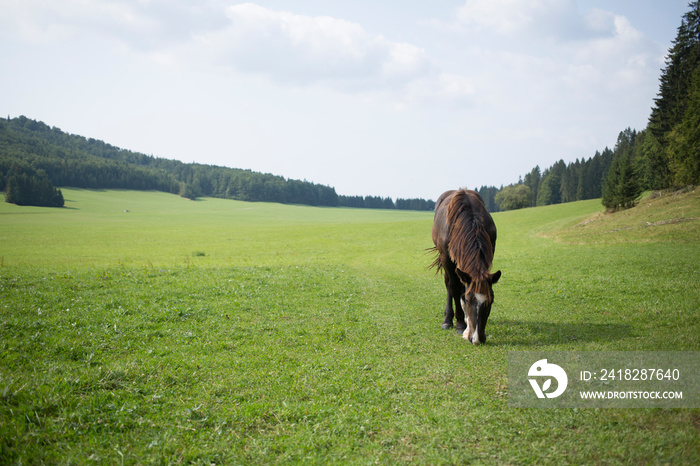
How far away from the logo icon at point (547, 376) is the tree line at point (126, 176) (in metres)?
108

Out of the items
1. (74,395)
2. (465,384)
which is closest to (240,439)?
(74,395)

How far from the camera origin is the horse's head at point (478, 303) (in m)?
7.22

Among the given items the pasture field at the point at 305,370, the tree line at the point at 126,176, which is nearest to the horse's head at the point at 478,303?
the pasture field at the point at 305,370

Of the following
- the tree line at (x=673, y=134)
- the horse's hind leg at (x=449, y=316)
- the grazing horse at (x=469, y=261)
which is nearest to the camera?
the grazing horse at (x=469, y=261)

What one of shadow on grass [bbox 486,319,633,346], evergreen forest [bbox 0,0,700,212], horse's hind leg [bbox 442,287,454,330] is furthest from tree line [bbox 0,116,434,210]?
shadow on grass [bbox 486,319,633,346]

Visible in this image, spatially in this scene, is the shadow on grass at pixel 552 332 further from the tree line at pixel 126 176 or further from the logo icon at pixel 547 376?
the tree line at pixel 126 176

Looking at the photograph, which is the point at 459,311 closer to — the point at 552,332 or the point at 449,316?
the point at 449,316

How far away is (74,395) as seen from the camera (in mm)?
4863

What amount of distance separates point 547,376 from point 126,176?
160 meters

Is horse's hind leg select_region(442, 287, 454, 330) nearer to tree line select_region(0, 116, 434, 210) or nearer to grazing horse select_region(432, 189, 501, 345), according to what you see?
grazing horse select_region(432, 189, 501, 345)

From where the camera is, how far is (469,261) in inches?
297

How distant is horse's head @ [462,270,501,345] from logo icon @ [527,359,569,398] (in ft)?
4.54

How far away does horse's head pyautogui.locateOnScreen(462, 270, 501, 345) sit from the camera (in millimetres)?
7223

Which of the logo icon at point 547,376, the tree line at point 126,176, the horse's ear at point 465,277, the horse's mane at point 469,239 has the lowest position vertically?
the logo icon at point 547,376
